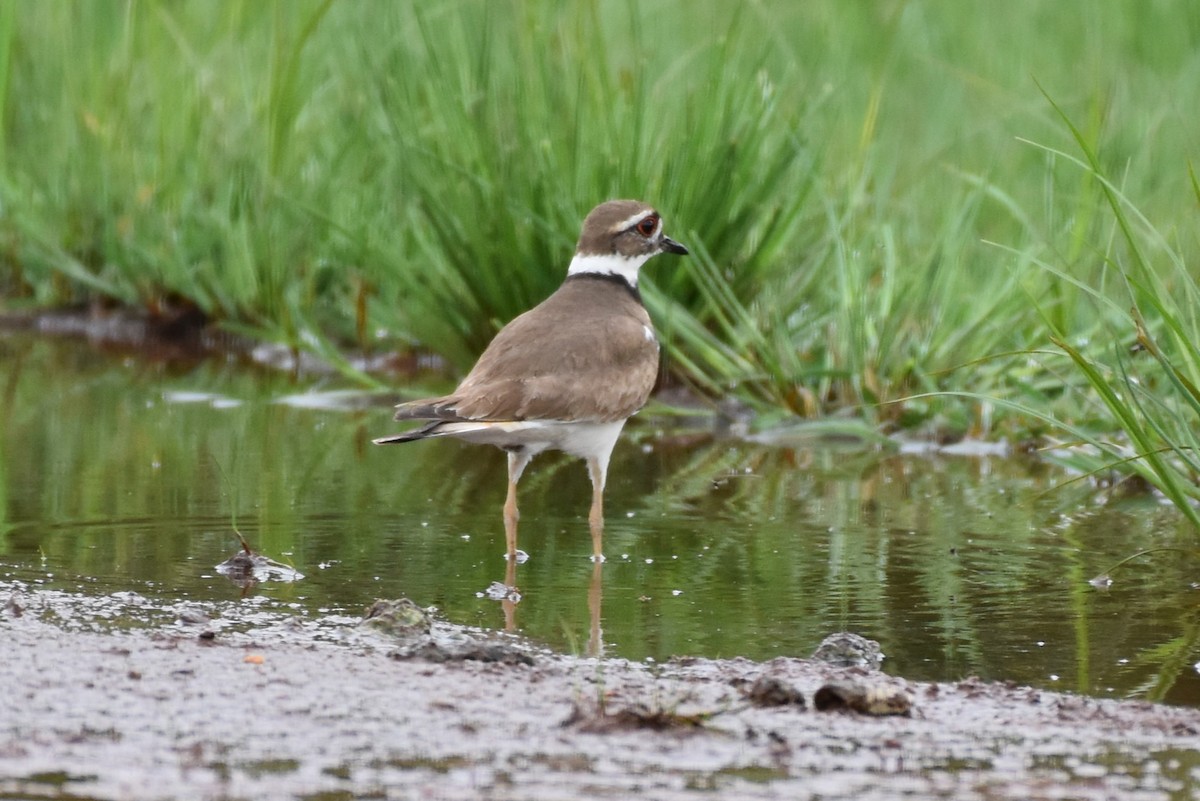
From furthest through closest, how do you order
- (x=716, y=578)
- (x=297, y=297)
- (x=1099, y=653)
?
(x=297, y=297)
(x=716, y=578)
(x=1099, y=653)

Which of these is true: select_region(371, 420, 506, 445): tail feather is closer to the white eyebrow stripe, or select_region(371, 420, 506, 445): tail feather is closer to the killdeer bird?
the killdeer bird

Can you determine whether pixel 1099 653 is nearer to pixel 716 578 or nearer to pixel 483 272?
pixel 716 578

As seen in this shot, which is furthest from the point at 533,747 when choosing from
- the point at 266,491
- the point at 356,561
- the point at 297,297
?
the point at 297,297

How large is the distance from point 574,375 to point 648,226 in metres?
1.14

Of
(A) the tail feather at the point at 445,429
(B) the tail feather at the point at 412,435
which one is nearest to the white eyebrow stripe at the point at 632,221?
(A) the tail feather at the point at 445,429

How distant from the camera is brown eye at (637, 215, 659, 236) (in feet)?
23.1

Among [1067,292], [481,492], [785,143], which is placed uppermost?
[785,143]

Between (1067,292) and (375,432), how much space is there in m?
2.97

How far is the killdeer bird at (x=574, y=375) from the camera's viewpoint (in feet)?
19.1

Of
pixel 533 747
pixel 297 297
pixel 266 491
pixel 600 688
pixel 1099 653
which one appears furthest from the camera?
pixel 297 297

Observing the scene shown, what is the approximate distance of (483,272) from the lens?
830 cm

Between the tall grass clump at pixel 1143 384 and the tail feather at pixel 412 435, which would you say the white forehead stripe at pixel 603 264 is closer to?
the tail feather at pixel 412 435

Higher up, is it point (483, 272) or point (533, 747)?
point (483, 272)

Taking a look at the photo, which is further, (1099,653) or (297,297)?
(297,297)
